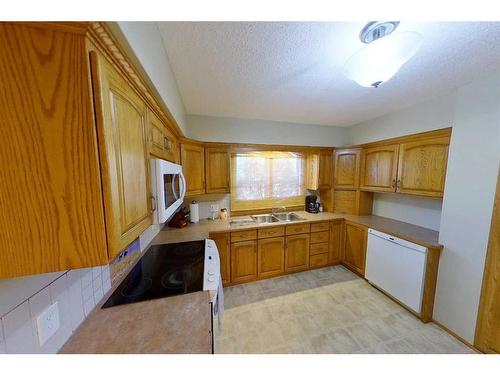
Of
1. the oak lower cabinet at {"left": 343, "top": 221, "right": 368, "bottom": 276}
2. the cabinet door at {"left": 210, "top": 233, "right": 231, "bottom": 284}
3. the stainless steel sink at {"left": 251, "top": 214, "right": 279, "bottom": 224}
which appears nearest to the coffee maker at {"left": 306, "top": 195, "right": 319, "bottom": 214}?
the oak lower cabinet at {"left": 343, "top": 221, "right": 368, "bottom": 276}

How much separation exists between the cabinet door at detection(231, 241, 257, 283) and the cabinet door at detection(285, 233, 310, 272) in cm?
49

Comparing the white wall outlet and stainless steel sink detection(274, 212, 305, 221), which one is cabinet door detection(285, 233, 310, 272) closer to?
stainless steel sink detection(274, 212, 305, 221)

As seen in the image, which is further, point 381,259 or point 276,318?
point 381,259

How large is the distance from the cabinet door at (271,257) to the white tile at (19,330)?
1.99 metres

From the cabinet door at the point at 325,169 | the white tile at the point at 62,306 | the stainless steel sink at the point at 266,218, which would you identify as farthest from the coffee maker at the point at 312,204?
the white tile at the point at 62,306

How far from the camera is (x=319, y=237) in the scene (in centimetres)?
264

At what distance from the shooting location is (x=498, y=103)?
1357 millimetres

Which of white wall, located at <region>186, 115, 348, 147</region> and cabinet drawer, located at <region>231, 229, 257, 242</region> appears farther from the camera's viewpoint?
white wall, located at <region>186, 115, 348, 147</region>

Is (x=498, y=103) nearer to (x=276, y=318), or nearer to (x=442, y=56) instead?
(x=442, y=56)

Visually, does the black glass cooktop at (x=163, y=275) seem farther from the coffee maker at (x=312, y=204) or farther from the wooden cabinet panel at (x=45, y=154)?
the coffee maker at (x=312, y=204)

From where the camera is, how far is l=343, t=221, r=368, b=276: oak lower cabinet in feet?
7.95

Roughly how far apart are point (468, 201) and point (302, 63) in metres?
1.85
